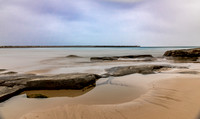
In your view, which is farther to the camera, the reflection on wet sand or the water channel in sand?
the reflection on wet sand

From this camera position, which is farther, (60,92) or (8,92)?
(60,92)

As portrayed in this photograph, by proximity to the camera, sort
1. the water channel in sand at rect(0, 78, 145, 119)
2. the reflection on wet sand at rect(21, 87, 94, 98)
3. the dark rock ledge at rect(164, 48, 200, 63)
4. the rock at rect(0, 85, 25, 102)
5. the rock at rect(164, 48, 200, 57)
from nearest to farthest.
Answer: the water channel in sand at rect(0, 78, 145, 119), the rock at rect(0, 85, 25, 102), the reflection on wet sand at rect(21, 87, 94, 98), the dark rock ledge at rect(164, 48, 200, 63), the rock at rect(164, 48, 200, 57)

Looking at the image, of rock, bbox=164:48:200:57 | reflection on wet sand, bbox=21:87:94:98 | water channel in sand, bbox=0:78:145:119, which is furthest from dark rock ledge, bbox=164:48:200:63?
reflection on wet sand, bbox=21:87:94:98

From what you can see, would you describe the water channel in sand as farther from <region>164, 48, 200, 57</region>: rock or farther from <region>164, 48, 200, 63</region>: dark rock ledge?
<region>164, 48, 200, 57</region>: rock

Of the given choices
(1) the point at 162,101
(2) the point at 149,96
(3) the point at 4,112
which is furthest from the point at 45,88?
(1) the point at 162,101

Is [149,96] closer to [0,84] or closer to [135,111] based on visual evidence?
[135,111]

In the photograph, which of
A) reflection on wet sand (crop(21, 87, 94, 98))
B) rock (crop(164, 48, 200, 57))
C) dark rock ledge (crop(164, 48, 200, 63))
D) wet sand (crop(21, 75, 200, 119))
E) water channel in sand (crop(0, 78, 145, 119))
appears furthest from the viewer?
rock (crop(164, 48, 200, 57))

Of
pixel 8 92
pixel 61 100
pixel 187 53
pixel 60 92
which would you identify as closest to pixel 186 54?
pixel 187 53

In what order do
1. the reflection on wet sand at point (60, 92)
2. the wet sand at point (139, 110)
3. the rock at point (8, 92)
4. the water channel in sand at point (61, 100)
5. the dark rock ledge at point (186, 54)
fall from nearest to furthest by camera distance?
the wet sand at point (139, 110)
the water channel in sand at point (61, 100)
the rock at point (8, 92)
the reflection on wet sand at point (60, 92)
the dark rock ledge at point (186, 54)

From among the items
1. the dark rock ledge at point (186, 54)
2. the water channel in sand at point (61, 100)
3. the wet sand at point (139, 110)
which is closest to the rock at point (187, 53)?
the dark rock ledge at point (186, 54)

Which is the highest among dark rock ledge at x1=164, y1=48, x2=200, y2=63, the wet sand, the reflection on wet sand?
dark rock ledge at x1=164, y1=48, x2=200, y2=63

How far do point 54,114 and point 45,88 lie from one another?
89.0 inches

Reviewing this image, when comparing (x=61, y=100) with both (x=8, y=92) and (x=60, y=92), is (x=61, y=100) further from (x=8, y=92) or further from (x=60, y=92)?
(x=8, y=92)

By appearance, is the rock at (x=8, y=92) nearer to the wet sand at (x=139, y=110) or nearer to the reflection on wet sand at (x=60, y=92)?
the reflection on wet sand at (x=60, y=92)
